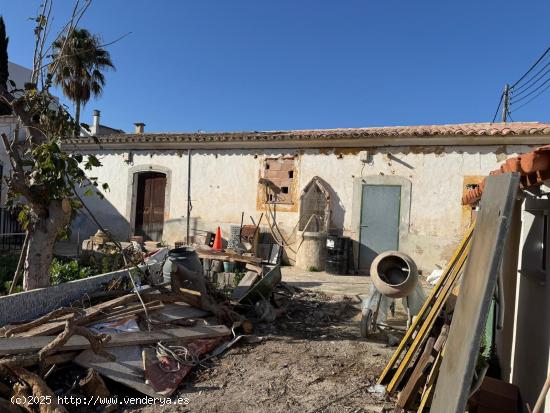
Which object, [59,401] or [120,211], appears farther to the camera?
[120,211]

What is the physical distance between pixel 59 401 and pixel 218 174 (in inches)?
360

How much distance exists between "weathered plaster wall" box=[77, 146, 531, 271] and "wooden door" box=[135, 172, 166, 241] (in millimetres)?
397

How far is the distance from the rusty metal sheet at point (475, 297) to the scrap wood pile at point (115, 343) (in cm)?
252

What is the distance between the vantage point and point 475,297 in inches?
95.9

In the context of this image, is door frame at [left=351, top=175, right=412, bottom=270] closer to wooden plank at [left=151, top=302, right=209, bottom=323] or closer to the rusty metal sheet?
wooden plank at [left=151, top=302, right=209, bottom=323]

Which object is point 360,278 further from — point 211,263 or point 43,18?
point 43,18

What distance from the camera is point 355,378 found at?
13.2 ft

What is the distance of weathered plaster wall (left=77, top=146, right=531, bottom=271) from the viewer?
9.66 metres

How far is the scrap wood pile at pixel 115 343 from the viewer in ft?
11.5

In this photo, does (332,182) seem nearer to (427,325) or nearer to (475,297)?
(427,325)

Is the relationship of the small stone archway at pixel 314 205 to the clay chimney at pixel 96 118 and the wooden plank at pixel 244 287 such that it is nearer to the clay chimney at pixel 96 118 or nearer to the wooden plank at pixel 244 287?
the wooden plank at pixel 244 287

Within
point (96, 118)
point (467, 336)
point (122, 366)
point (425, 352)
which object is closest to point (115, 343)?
point (122, 366)

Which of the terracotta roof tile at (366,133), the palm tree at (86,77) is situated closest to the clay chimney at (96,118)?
the palm tree at (86,77)

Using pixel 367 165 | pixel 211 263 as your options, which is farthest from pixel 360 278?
pixel 211 263
